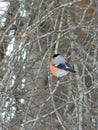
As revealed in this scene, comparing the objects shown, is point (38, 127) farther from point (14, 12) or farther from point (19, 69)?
point (14, 12)

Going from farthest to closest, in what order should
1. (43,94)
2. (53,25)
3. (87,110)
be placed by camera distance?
(53,25) < (43,94) < (87,110)

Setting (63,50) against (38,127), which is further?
(63,50)

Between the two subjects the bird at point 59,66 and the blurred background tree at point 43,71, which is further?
the bird at point 59,66

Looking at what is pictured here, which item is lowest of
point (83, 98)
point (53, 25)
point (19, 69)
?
point (83, 98)

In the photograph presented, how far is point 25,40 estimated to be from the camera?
394cm

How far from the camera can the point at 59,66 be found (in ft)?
15.0

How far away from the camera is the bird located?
4289mm

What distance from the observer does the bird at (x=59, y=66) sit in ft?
A: 14.1

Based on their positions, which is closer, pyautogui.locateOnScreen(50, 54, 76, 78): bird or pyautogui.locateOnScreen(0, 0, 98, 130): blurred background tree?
pyautogui.locateOnScreen(0, 0, 98, 130): blurred background tree

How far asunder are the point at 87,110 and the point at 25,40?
2.43 ft

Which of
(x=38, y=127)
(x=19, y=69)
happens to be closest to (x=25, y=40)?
(x=19, y=69)

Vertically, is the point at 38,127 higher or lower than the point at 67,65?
lower

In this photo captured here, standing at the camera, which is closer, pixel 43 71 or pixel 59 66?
pixel 59 66

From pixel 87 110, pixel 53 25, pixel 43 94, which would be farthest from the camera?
pixel 53 25
